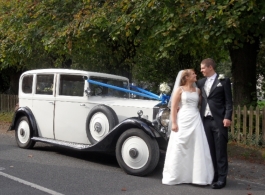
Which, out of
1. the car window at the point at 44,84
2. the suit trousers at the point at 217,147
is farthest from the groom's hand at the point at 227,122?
the car window at the point at 44,84

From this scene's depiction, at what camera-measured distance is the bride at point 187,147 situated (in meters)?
7.18

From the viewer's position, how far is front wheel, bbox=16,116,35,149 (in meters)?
10.2

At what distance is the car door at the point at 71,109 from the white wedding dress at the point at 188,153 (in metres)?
2.24

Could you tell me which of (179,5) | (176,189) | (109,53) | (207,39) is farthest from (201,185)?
(109,53)

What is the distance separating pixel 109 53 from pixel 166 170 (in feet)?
28.6

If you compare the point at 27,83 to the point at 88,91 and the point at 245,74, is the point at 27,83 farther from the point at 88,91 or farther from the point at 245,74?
the point at 245,74

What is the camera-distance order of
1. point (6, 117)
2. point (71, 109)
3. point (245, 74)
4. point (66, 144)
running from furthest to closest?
point (6, 117), point (245, 74), point (71, 109), point (66, 144)

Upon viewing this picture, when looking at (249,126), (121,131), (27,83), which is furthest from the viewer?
(249,126)

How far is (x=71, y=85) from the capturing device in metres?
9.47

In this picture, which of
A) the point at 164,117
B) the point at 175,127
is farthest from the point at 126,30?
the point at 175,127

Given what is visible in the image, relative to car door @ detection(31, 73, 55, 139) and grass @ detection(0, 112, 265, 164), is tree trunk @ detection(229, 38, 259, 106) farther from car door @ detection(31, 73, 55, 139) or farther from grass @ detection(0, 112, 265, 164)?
car door @ detection(31, 73, 55, 139)

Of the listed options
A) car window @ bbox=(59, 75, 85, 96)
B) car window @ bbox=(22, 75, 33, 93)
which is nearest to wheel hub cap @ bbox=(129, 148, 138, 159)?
car window @ bbox=(59, 75, 85, 96)

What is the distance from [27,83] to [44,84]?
80 cm

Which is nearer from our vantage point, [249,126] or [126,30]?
[249,126]
